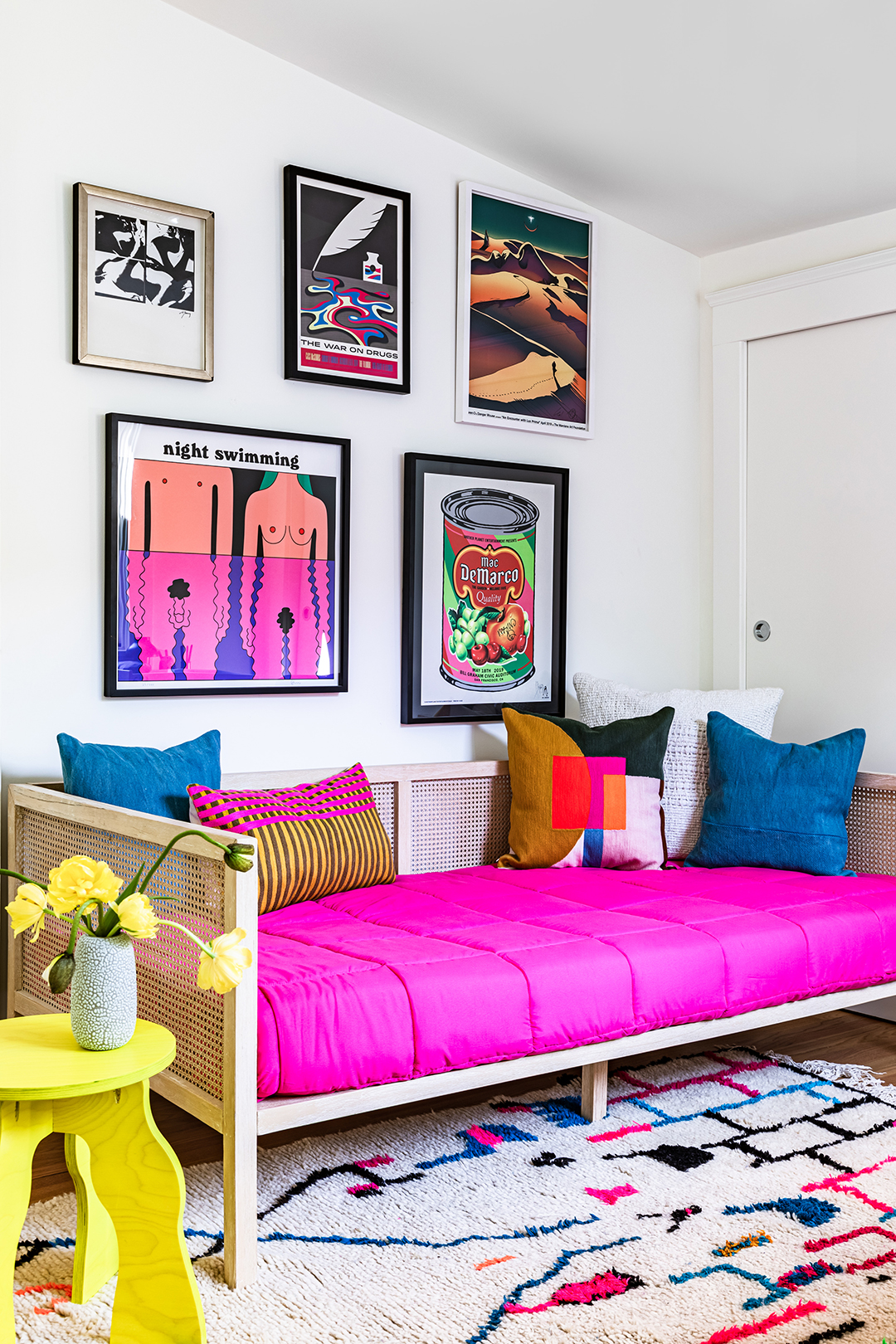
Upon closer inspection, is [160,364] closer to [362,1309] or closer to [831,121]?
[831,121]

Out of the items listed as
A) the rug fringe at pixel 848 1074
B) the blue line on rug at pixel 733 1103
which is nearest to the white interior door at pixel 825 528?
the rug fringe at pixel 848 1074

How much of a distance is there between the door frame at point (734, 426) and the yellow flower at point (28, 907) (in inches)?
106

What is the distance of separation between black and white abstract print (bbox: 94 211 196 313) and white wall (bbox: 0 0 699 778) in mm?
89

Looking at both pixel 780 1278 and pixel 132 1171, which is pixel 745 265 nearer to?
pixel 780 1278

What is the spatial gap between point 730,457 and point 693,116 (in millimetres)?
1144

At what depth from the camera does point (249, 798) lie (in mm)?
2676

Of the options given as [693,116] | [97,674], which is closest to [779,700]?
[693,116]

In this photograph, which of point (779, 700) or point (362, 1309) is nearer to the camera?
point (362, 1309)

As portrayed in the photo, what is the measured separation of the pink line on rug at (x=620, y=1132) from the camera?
97.1 inches

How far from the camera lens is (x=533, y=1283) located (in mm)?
1896

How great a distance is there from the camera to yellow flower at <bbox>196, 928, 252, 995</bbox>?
1704 mm

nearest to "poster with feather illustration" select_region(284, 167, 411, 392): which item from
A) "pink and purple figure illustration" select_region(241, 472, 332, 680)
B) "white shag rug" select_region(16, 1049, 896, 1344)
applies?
"pink and purple figure illustration" select_region(241, 472, 332, 680)

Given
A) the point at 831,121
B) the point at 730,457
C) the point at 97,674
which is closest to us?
the point at 97,674

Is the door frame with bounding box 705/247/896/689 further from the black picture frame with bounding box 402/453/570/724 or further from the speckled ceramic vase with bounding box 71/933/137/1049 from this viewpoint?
the speckled ceramic vase with bounding box 71/933/137/1049
